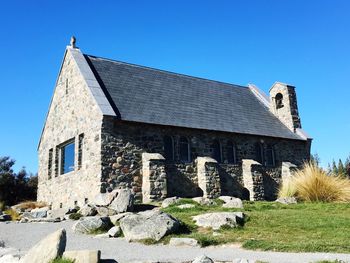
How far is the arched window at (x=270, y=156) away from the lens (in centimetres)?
2511

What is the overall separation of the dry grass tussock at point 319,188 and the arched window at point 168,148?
6777 mm

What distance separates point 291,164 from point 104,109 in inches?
534

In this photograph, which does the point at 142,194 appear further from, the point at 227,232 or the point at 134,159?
the point at 227,232

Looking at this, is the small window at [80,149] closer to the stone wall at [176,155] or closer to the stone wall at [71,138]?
the stone wall at [71,138]

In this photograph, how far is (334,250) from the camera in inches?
Answer: 323

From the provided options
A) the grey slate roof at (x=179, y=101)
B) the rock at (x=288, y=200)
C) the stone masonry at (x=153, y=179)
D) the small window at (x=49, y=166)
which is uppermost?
the grey slate roof at (x=179, y=101)

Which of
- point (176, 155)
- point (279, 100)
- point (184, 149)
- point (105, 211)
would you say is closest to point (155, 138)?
point (176, 155)

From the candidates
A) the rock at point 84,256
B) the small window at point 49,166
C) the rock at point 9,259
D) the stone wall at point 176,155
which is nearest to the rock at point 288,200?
the stone wall at point 176,155

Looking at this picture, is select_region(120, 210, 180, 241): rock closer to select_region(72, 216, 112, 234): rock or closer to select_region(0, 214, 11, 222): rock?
select_region(72, 216, 112, 234): rock

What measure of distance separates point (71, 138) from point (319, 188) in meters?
14.0

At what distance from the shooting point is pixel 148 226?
33.8 ft

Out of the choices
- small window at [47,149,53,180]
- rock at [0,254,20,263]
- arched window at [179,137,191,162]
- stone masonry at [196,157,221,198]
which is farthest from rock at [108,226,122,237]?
small window at [47,149,53,180]

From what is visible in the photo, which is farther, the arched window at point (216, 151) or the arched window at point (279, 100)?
the arched window at point (279, 100)

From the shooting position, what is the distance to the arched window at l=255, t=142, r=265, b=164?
24.7m
